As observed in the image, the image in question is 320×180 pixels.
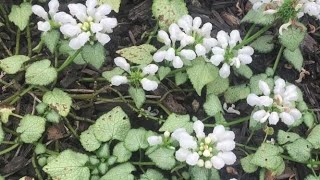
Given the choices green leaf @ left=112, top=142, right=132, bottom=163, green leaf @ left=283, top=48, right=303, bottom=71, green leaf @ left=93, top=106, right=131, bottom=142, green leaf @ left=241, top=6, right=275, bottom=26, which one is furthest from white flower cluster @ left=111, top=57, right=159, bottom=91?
green leaf @ left=283, top=48, right=303, bottom=71

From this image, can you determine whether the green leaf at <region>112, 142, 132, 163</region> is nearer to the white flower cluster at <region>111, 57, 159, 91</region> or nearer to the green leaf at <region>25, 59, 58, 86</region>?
the white flower cluster at <region>111, 57, 159, 91</region>

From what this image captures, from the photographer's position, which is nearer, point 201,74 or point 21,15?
point 201,74

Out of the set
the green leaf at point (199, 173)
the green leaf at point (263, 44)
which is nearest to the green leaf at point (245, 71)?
the green leaf at point (263, 44)

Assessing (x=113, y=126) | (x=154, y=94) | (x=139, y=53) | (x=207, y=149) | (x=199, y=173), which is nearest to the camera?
(x=207, y=149)

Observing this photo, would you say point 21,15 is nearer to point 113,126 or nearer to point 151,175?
point 113,126

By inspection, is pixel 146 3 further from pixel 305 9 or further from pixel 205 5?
pixel 305 9

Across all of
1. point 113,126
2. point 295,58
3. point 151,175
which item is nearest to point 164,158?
point 151,175
